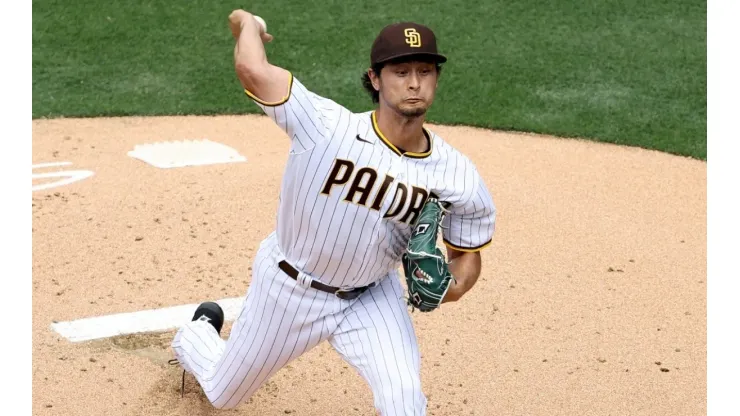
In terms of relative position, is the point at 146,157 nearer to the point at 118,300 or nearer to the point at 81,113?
the point at 81,113

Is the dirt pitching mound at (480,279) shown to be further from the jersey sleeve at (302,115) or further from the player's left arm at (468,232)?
the jersey sleeve at (302,115)

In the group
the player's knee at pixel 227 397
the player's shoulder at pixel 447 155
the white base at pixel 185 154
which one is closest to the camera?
the player's shoulder at pixel 447 155

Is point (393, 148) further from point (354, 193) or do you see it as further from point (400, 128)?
point (354, 193)

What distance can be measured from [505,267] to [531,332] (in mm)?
861

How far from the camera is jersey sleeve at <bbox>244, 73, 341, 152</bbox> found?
153 inches

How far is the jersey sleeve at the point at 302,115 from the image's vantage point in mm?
3883

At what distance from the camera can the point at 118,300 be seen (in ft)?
19.9

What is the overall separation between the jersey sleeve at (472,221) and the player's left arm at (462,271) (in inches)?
1.8

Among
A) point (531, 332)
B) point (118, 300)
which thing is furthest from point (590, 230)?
point (118, 300)

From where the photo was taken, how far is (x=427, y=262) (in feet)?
13.4

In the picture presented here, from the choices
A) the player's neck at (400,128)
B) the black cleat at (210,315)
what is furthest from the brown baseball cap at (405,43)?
the black cleat at (210,315)

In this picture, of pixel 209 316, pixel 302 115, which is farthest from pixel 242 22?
pixel 209 316

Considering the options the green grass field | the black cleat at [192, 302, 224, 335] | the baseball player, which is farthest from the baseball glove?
the green grass field

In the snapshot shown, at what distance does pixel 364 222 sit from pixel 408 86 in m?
0.54
